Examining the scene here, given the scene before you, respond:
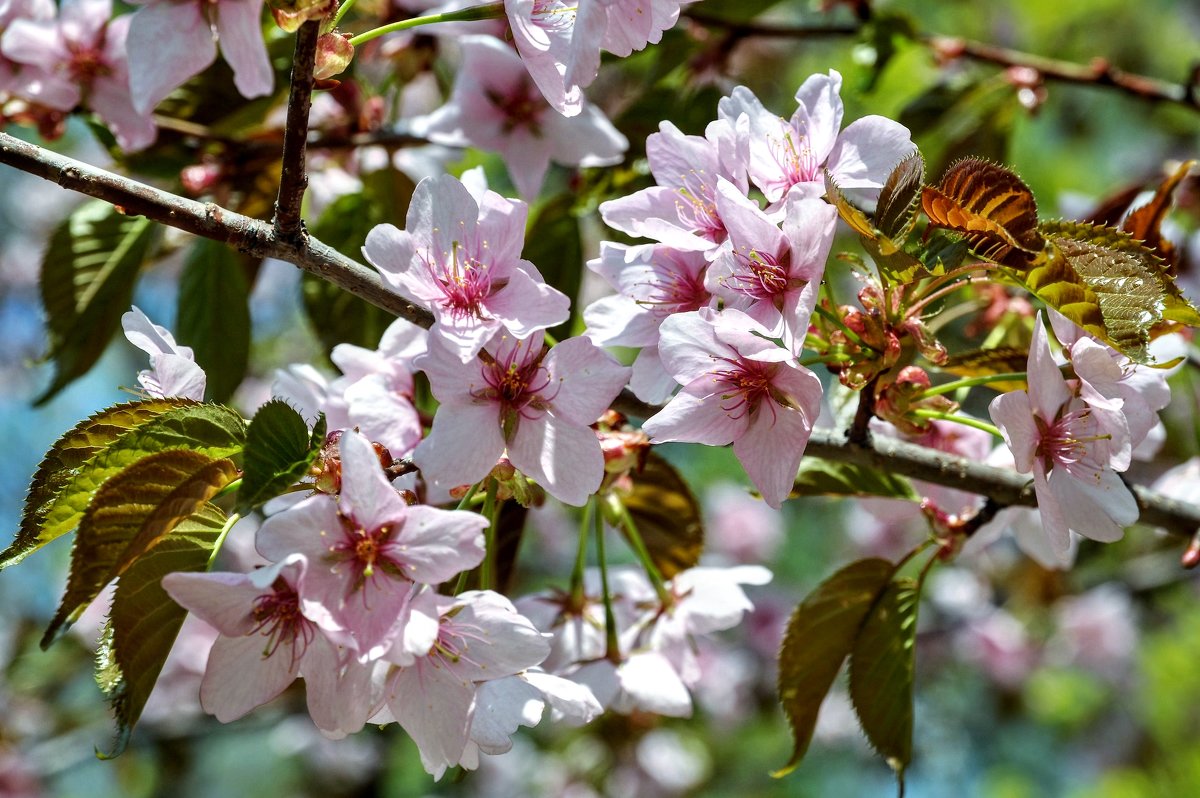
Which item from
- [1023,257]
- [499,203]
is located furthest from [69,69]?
[1023,257]

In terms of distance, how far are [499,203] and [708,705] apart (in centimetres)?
277

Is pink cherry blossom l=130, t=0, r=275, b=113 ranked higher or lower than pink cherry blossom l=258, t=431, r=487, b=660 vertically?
higher

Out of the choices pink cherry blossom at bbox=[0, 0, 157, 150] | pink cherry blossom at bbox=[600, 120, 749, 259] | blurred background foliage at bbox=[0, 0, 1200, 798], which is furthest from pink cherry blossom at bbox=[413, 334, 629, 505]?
blurred background foliage at bbox=[0, 0, 1200, 798]

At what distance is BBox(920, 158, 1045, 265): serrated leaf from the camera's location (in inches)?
33.8

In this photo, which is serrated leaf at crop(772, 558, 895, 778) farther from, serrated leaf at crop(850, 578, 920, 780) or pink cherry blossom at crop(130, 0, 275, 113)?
pink cherry blossom at crop(130, 0, 275, 113)

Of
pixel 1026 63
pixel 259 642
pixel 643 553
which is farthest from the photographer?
pixel 1026 63

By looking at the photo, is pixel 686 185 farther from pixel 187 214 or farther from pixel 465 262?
pixel 187 214

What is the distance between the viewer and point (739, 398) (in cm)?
96

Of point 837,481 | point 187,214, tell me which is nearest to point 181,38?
point 187,214

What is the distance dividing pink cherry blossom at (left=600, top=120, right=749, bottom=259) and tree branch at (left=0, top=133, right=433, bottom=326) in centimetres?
23

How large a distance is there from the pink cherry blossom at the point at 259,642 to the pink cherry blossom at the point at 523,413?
17 centimetres

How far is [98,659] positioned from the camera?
861mm

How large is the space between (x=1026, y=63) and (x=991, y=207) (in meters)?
1.22

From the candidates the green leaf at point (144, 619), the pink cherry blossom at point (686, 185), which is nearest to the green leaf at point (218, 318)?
the green leaf at point (144, 619)
